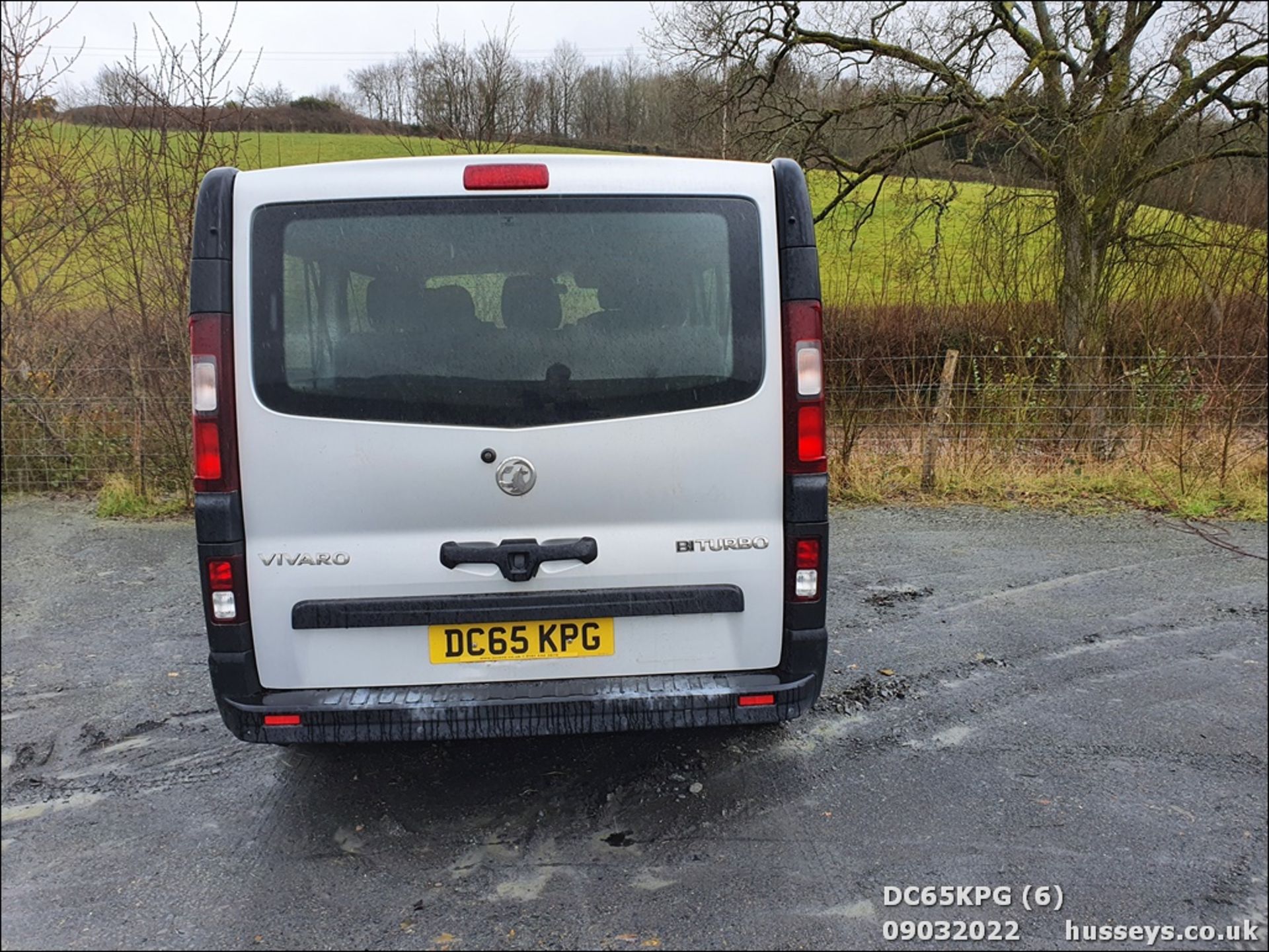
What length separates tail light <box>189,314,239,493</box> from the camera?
9.55 feet

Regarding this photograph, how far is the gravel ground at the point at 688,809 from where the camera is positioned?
2.69 m

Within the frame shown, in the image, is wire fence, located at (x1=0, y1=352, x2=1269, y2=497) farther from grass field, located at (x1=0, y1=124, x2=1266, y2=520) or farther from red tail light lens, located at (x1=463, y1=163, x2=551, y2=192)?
red tail light lens, located at (x1=463, y1=163, x2=551, y2=192)

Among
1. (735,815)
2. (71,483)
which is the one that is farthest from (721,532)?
(71,483)

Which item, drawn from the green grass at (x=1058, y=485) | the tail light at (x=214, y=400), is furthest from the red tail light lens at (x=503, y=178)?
the green grass at (x=1058, y=485)

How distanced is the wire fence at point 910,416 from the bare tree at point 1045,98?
0.72 metres

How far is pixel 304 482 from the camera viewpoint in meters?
2.95

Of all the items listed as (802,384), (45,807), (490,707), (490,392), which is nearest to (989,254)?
(802,384)

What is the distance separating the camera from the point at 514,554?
9.85 feet

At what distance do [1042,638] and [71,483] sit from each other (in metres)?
8.56

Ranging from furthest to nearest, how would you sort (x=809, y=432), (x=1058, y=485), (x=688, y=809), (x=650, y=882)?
(x=1058, y=485), (x=688, y=809), (x=809, y=432), (x=650, y=882)

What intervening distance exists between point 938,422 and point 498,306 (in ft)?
22.3

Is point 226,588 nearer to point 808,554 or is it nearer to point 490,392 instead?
point 490,392

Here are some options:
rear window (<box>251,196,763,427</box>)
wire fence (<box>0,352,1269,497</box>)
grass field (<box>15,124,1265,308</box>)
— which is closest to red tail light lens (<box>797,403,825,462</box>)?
rear window (<box>251,196,763,427</box>)

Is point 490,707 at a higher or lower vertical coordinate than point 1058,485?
higher
